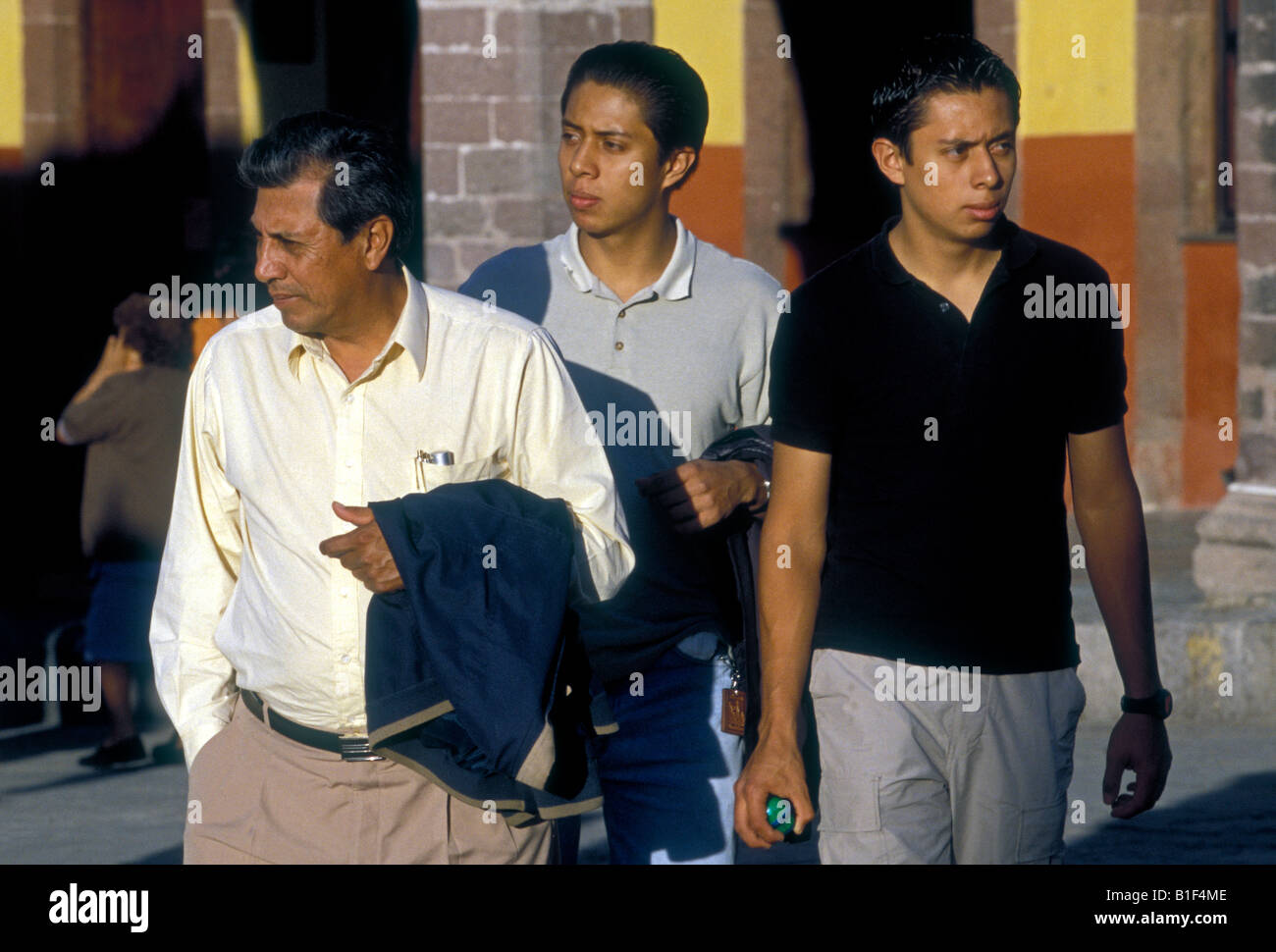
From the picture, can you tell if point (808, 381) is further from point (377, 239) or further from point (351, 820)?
point (351, 820)

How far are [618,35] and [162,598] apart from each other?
656 centimetres

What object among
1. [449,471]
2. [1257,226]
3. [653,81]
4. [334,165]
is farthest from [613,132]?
[1257,226]

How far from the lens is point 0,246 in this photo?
12.5 m

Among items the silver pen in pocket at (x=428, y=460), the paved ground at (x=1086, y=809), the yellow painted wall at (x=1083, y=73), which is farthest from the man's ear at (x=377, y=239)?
the yellow painted wall at (x=1083, y=73)

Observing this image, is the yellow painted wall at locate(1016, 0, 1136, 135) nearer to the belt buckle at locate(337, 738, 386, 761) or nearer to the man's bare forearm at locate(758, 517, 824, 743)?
the man's bare forearm at locate(758, 517, 824, 743)

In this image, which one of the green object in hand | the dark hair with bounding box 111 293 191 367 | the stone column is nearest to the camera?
the green object in hand

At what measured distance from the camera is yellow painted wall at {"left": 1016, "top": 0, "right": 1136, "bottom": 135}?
42.7 ft

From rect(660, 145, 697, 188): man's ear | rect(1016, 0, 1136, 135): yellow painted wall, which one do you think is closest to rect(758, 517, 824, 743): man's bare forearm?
rect(660, 145, 697, 188): man's ear

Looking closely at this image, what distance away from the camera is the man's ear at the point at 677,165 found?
4.57 meters

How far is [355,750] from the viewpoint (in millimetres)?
3619

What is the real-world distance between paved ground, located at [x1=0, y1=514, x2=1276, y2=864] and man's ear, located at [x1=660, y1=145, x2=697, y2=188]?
2850mm

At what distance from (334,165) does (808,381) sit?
90 centimetres

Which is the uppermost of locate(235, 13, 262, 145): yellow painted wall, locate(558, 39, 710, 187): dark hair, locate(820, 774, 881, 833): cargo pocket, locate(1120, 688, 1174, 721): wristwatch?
locate(235, 13, 262, 145): yellow painted wall

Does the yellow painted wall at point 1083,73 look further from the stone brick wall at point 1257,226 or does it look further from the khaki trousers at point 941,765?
the khaki trousers at point 941,765
